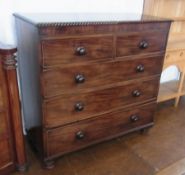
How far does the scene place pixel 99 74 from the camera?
152 centimetres

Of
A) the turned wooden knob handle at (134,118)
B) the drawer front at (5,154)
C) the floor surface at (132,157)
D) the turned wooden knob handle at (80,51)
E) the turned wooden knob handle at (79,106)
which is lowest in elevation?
the floor surface at (132,157)

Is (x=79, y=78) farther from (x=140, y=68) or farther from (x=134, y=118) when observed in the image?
(x=134, y=118)

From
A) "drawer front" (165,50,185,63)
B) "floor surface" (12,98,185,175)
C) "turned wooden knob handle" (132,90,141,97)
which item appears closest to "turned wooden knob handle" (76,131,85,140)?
"floor surface" (12,98,185,175)

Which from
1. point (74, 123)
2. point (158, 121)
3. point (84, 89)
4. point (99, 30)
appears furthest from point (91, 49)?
point (158, 121)

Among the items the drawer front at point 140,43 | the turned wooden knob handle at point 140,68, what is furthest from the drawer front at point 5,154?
the turned wooden knob handle at point 140,68

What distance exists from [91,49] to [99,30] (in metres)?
0.12

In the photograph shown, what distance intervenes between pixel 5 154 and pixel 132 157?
93cm

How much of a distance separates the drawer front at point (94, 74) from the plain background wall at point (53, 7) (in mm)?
544

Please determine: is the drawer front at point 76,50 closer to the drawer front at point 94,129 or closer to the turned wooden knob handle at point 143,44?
the turned wooden knob handle at point 143,44

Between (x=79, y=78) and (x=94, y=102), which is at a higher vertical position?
(x=79, y=78)

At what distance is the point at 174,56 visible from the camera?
7.38 feet

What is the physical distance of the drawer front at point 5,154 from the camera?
56.5 inches

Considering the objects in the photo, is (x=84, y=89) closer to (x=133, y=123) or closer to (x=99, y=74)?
(x=99, y=74)

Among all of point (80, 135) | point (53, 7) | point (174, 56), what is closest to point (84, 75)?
point (80, 135)
